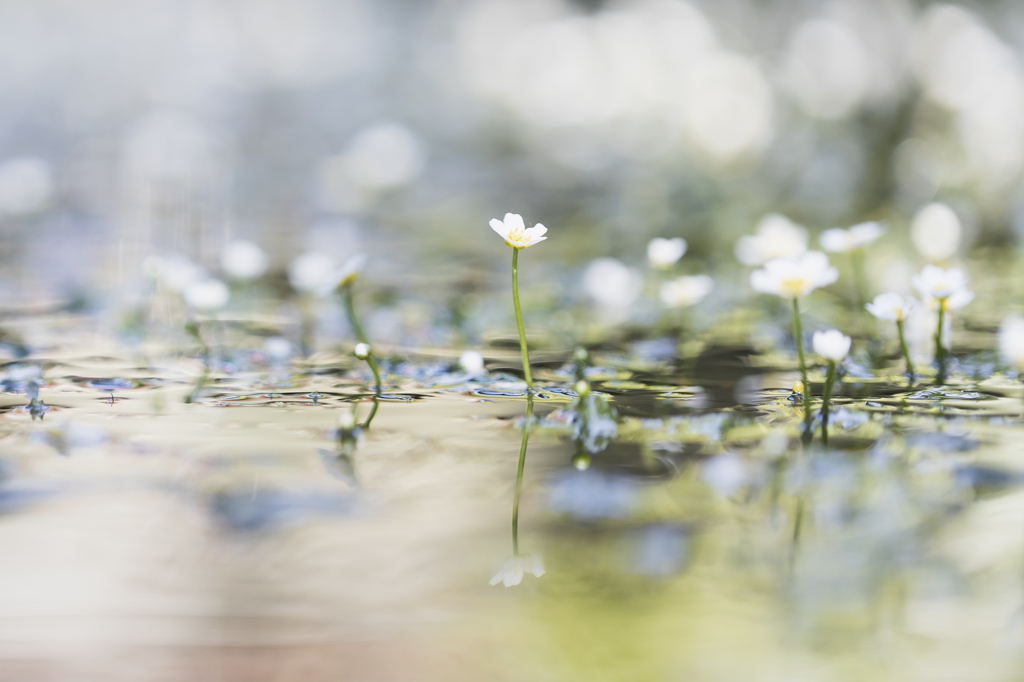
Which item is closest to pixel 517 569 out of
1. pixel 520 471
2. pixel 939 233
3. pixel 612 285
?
pixel 520 471

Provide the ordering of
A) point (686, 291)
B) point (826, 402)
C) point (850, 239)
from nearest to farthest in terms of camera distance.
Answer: point (826, 402)
point (850, 239)
point (686, 291)

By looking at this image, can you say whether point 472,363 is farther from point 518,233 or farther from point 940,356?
point 940,356

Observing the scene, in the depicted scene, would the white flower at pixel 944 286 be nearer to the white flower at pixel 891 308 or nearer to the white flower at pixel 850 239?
the white flower at pixel 891 308

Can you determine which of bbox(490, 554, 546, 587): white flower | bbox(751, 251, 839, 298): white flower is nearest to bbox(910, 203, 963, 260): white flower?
bbox(751, 251, 839, 298): white flower

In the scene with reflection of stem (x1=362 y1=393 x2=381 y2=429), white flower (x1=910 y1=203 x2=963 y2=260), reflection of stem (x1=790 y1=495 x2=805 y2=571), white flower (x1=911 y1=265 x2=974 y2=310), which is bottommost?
reflection of stem (x1=790 y1=495 x2=805 y2=571)

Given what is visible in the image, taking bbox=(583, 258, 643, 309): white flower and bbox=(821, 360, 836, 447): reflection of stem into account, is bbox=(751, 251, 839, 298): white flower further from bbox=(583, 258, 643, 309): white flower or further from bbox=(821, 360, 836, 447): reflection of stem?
bbox=(583, 258, 643, 309): white flower

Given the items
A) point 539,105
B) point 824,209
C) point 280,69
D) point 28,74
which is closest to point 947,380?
point 824,209

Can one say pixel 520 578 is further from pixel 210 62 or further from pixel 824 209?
pixel 210 62
